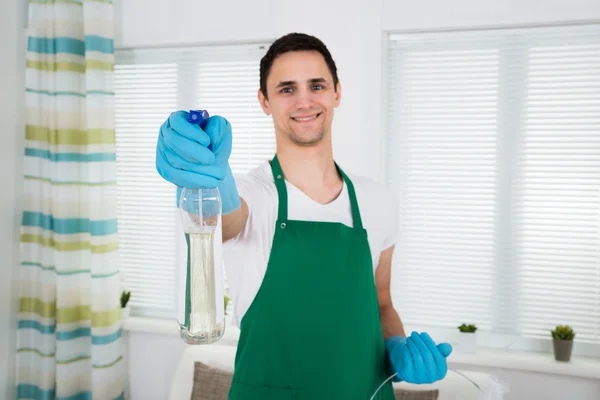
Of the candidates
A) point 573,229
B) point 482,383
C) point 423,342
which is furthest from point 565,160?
point 423,342

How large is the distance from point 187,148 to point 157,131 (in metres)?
1.98

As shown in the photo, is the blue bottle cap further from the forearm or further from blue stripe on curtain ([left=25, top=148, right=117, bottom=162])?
blue stripe on curtain ([left=25, top=148, right=117, bottom=162])

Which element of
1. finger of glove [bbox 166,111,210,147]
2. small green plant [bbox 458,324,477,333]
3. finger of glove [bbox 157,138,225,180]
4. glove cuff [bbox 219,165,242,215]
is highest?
finger of glove [bbox 166,111,210,147]

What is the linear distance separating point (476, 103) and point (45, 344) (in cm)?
235

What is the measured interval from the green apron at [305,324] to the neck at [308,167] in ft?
0.55

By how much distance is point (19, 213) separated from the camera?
2.76m

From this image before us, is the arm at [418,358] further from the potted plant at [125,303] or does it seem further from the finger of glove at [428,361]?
the potted plant at [125,303]

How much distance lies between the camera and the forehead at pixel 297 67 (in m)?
1.50

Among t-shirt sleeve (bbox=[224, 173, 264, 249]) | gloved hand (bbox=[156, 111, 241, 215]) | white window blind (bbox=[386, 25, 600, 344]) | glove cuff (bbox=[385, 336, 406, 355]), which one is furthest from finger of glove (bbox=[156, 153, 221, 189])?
white window blind (bbox=[386, 25, 600, 344])

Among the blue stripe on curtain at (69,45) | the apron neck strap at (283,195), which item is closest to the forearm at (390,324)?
the apron neck strap at (283,195)

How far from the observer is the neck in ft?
5.06

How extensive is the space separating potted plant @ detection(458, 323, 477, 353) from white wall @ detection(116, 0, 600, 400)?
17cm

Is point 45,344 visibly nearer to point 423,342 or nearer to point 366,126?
point 366,126

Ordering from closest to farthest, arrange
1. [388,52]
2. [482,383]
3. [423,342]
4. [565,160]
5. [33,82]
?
[423,342], [482,383], [565,160], [388,52], [33,82]
